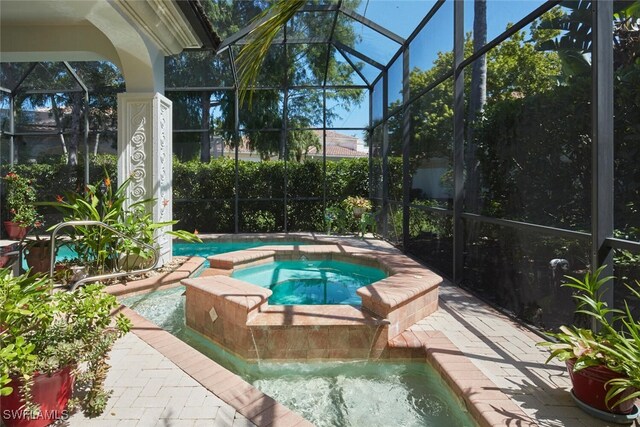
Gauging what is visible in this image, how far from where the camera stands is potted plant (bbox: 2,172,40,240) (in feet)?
29.0

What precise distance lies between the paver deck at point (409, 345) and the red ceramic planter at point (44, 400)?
12cm

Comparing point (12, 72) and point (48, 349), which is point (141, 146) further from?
point (12, 72)

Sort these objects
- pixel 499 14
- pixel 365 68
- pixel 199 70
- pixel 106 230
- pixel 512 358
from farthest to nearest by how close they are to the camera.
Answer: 1. pixel 365 68
2. pixel 199 70
3. pixel 106 230
4. pixel 499 14
5. pixel 512 358

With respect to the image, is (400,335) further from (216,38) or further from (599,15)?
(216,38)

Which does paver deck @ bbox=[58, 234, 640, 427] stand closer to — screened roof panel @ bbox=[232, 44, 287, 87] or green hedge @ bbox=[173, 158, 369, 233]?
green hedge @ bbox=[173, 158, 369, 233]

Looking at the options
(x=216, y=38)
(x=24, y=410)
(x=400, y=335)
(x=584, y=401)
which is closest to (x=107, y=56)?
(x=216, y=38)

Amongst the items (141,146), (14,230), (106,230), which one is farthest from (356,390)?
(14,230)

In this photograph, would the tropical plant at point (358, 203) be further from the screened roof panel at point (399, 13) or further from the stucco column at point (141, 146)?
the stucco column at point (141, 146)

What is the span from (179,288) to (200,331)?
1424mm

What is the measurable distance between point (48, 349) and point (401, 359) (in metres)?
2.37

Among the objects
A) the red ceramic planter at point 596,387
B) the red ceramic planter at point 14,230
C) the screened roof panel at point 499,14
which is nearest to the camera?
the red ceramic planter at point 596,387

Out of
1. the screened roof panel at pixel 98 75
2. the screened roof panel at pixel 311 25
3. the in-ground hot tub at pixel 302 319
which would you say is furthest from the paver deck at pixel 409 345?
the screened roof panel at pixel 98 75

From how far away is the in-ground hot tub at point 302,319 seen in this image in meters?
2.98

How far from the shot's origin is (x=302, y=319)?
9.99 ft
